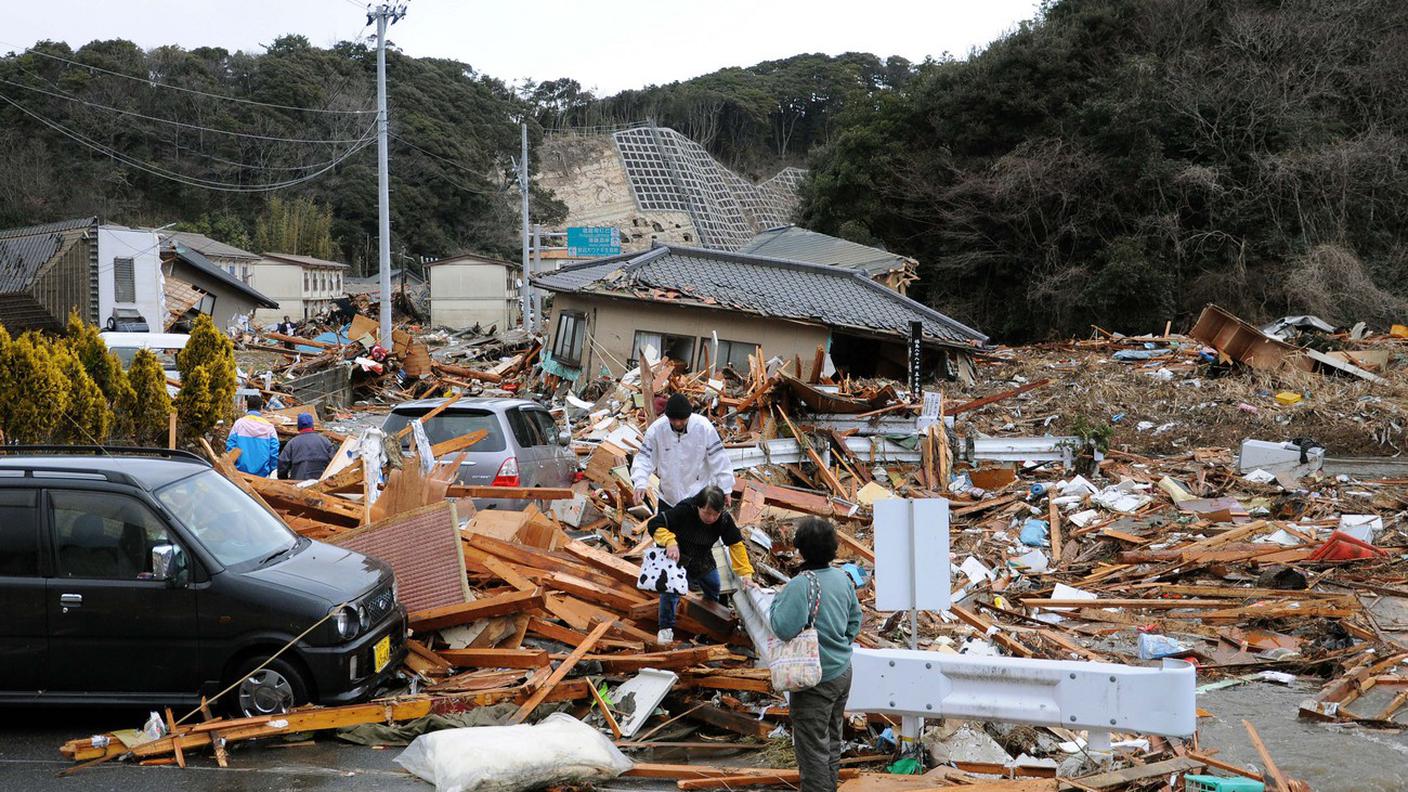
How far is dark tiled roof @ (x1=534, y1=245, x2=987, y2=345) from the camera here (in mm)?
22297

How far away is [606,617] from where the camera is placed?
7652mm

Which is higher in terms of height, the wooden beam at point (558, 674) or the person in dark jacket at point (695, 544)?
the person in dark jacket at point (695, 544)

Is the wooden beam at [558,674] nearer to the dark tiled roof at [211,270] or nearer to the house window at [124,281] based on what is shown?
the house window at [124,281]

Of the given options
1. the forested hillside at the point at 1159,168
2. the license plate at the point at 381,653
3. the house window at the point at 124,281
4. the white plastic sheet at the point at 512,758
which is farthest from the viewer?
the forested hillside at the point at 1159,168

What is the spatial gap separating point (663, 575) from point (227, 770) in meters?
2.78

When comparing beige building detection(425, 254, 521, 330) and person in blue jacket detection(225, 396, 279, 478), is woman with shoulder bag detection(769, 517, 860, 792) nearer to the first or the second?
person in blue jacket detection(225, 396, 279, 478)

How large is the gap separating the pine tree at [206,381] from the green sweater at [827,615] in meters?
13.6

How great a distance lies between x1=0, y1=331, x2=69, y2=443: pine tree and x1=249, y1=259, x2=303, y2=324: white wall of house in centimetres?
4395

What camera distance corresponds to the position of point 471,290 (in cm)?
5612

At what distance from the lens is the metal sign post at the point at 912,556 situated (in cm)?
566

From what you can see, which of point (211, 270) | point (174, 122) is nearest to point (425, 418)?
point (211, 270)

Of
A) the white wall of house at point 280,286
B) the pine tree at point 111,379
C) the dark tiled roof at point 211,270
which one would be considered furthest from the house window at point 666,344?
the white wall of house at point 280,286

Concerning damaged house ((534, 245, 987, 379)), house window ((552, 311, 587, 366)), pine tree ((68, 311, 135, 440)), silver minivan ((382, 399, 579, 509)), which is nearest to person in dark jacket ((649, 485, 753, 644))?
silver minivan ((382, 399, 579, 509))

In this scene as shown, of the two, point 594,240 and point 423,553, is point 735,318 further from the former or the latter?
point 594,240
